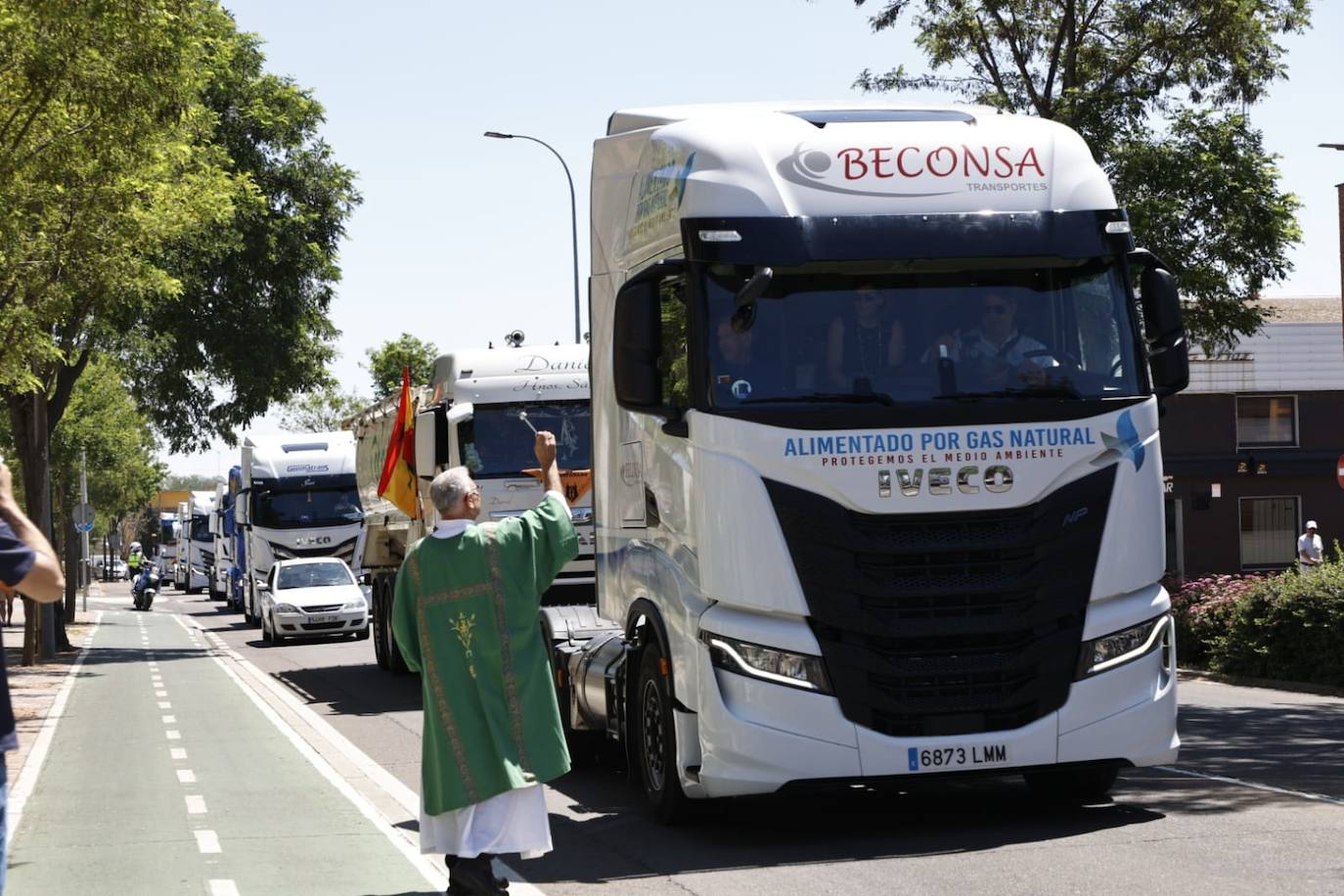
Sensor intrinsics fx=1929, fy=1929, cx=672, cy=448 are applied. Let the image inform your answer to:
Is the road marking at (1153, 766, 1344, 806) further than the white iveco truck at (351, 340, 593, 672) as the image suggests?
No

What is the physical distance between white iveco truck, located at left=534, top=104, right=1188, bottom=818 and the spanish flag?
10.7 m

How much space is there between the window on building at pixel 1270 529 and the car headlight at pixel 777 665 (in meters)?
42.7

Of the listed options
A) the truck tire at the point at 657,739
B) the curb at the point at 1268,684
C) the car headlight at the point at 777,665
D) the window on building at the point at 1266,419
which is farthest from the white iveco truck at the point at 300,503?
the car headlight at the point at 777,665

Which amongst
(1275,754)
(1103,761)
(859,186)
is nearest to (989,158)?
(859,186)

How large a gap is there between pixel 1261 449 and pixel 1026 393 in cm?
4268

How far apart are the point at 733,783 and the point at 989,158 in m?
3.36

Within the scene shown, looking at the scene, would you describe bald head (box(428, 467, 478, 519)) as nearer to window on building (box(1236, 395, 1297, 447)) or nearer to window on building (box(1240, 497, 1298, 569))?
window on building (box(1240, 497, 1298, 569))

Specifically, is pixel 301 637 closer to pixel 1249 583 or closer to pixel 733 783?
pixel 1249 583

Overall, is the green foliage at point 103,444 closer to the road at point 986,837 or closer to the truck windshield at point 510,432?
the truck windshield at point 510,432

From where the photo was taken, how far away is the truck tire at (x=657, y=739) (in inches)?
384

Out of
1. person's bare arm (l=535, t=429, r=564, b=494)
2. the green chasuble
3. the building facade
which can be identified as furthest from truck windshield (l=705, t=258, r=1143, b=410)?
the building facade

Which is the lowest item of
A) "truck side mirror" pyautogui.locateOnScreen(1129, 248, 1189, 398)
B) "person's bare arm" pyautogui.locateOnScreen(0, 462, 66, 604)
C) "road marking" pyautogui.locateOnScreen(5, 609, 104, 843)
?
"road marking" pyautogui.locateOnScreen(5, 609, 104, 843)

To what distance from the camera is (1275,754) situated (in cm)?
1297

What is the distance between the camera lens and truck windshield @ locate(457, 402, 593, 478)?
17.8m
